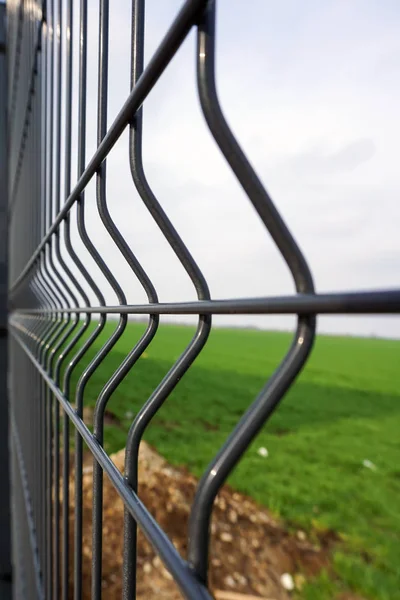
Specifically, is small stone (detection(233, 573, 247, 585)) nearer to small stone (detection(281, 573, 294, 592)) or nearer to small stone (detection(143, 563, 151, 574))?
small stone (detection(281, 573, 294, 592))

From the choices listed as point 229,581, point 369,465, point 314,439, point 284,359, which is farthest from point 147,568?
point 314,439

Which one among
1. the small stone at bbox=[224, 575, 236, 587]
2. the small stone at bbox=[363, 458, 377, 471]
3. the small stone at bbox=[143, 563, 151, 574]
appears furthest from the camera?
the small stone at bbox=[363, 458, 377, 471]

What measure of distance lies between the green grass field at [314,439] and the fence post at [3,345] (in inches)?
22.0

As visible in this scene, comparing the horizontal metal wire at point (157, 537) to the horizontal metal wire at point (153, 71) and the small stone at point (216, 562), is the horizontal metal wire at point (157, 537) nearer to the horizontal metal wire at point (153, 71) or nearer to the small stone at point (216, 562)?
the horizontal metal wire at point (153, 71)

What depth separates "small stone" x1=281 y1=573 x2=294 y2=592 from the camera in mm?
3297

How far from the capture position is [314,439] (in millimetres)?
→ 6883

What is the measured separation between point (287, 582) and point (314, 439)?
3.64 m

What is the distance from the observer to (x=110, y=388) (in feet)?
1.50

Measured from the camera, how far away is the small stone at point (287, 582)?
330cm

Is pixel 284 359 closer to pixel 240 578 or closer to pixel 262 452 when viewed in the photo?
pixel 240 578

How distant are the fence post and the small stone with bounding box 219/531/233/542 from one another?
136cm

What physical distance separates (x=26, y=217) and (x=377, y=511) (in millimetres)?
4397

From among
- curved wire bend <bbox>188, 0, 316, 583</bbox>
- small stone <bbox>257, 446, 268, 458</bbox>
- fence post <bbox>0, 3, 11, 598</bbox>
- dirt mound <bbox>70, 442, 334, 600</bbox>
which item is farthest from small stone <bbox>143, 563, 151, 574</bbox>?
small stone <bbox>257, 446, 268, 458</bbox>

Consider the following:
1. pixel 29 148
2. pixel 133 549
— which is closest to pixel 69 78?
pixel 133 549
